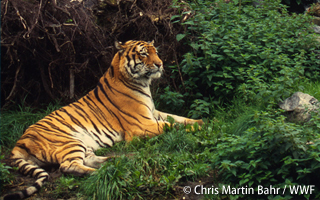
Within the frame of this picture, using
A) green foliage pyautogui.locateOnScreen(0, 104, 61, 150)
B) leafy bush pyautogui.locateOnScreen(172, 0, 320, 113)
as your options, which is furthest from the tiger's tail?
leafy bush pyautogui.locateOnScreen(172, 0, 320, 113)

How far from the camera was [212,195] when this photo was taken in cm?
392

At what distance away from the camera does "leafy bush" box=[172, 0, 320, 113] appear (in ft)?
19.5

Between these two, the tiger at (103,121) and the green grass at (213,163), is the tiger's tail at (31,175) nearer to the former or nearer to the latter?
the tiger at (103,121)

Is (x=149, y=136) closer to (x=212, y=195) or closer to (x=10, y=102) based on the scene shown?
(x=212, y=195)

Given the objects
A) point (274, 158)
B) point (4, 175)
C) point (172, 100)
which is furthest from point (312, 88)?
point (4, 175)

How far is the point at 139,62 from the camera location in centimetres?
571

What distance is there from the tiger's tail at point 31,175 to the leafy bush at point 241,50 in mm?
2765

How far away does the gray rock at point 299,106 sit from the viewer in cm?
462

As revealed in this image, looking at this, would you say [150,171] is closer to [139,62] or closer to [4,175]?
[4,175]

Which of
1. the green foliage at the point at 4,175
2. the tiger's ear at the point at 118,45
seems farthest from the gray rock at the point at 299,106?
the green foliage at the point at 4,175

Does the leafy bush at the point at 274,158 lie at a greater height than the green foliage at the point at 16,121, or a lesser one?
greater

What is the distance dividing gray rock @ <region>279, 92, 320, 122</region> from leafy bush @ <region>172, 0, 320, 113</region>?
24.0 inches

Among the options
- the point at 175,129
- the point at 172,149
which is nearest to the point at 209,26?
the point at 175,129

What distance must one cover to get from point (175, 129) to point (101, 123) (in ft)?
3.70
